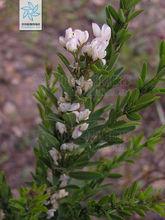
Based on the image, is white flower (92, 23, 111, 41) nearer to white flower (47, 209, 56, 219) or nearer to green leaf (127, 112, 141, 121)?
green leaf (127, 112, 141, 121)

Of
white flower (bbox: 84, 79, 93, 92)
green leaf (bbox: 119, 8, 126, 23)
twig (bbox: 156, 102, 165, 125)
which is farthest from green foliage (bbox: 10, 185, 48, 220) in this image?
twig (bbox: 156, 102, 165, 125)

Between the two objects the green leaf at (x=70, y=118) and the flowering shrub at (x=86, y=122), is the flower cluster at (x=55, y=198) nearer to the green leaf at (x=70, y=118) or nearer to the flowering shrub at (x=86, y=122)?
the flowering shrub at (x=86, y=122)

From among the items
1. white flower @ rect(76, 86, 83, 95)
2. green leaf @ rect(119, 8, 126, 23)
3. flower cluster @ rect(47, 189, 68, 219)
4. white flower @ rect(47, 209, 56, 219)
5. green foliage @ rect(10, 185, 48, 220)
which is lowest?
white flower @ rect(47, 209, 56, 219)

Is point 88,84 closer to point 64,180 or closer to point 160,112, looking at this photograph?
point 64,180

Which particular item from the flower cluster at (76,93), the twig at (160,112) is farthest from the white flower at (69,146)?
the twig at (160,112)

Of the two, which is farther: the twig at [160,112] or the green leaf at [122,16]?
the twig at [160,112]

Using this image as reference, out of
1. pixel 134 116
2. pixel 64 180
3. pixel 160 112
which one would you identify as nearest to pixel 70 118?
pixel 134 116

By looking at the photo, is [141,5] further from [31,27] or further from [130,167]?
[31,27]

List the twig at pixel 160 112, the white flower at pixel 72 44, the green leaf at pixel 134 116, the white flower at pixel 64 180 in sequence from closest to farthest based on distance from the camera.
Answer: the white flower at pixel 72 44
the green leaf at pixel 134 116
the white flower at pixel 64 180
the twig at pixel 160 112

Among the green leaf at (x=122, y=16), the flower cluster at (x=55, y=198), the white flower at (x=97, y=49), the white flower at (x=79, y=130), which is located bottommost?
the flower cluster at (x=55, y=198)
